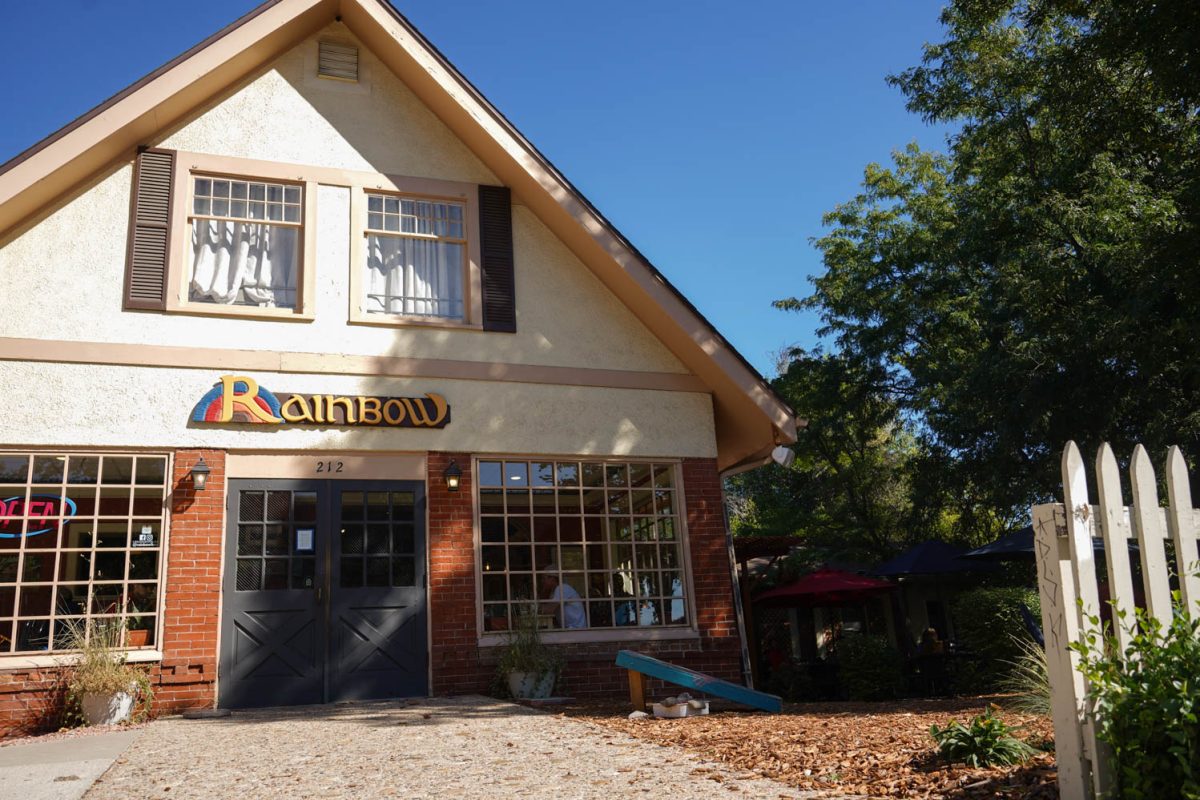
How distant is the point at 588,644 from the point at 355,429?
345cm

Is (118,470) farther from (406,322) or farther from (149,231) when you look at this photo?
(406,322)

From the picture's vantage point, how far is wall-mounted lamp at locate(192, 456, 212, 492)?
31.6 feet

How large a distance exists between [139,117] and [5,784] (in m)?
7.07

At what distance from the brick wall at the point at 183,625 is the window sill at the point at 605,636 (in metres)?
2.73

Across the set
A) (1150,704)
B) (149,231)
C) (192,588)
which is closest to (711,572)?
(192,588)

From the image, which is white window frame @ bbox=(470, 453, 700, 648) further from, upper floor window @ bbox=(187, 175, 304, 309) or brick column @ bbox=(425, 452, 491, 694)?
upper floor window @ bbox=(187, 175, 304, 309)

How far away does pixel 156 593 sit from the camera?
31.2 feet

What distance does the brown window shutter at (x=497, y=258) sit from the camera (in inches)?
446

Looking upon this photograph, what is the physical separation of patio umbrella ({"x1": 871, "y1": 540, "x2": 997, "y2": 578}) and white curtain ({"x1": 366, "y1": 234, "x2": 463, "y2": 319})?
32.0 ft

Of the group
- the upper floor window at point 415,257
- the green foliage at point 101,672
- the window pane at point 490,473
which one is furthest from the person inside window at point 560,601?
the green foliage at point 101,672

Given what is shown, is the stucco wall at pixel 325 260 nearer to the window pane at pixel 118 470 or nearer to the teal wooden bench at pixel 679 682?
the window pane at pixel 118 470

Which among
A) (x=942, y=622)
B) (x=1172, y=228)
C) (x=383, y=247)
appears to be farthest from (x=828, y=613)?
(x=383, y=247)

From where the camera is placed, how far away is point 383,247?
11344mm

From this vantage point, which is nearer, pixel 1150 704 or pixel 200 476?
pixel 1150 704
